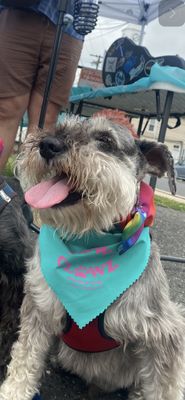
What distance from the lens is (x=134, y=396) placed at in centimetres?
254

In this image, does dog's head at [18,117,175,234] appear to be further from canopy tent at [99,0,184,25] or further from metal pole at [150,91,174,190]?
canopy tent at [99,0,184,25]

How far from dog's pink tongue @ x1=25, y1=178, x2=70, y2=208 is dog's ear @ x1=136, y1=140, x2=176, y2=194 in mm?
586

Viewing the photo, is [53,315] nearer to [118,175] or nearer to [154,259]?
[154,259]

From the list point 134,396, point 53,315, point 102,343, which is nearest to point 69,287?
point 53,315

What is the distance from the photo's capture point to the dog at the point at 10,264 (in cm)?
262

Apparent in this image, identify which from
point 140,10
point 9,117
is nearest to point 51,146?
point 9,117

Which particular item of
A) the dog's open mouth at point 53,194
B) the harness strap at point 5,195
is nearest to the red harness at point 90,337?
the dog's open mouth at point 53,194

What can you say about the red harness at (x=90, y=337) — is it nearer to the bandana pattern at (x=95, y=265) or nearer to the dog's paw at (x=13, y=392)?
the bandana pattern at (x=95, y=265)

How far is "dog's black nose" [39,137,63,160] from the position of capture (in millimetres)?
2030

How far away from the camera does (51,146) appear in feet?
6.68

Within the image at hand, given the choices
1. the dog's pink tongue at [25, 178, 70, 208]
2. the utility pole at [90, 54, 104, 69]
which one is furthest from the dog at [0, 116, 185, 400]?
the utility pole at [90, 54, 104, 69]

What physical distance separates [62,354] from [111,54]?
420 cm

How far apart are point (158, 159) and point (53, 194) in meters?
0.73

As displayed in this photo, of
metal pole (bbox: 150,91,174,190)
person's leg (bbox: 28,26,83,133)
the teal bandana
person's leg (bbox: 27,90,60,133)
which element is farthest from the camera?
metal pole (bbox: 150,91,174,190)
